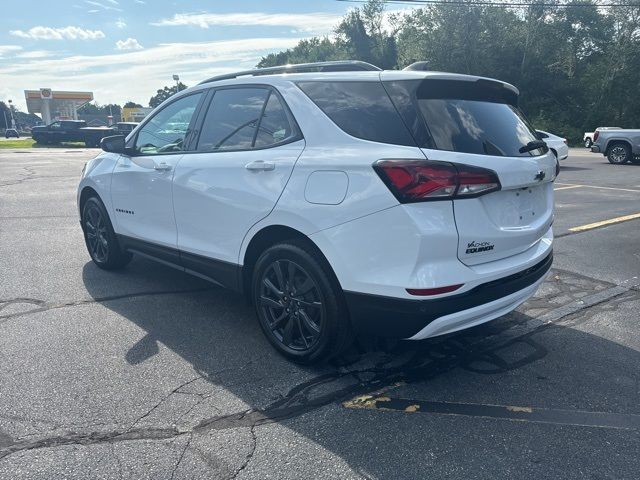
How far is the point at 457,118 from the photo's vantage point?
3.06 m

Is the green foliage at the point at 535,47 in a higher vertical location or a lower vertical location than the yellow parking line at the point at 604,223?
higher

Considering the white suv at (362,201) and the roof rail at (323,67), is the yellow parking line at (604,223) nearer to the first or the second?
the white suv at (362,201)

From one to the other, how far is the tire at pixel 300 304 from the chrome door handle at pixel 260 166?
19.8 inches

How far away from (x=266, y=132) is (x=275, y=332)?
1.36 meters

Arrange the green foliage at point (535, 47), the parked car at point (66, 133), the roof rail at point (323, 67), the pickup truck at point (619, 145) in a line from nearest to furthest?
the roof rail at point (323, 67) → the pickup truck at point (619, 145) → the parked car at point (66, 133) → the green foliage at point (535, 47)

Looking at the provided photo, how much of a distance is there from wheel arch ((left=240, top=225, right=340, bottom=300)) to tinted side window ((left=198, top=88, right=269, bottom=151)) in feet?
2.14

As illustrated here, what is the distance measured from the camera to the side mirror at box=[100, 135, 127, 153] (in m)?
4.98

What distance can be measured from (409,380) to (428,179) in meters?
1.31

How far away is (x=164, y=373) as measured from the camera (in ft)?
11.2

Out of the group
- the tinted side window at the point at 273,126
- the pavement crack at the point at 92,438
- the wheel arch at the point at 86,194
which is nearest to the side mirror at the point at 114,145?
the wheel arch at the point at 86,194

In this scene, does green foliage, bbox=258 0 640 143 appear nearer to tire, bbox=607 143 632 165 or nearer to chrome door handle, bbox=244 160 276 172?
tire, bbox=607 143 632 165

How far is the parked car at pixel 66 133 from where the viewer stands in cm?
3431

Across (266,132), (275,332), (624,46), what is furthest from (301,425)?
(624,46)

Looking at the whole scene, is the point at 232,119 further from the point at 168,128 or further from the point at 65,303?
the point at 65,303
